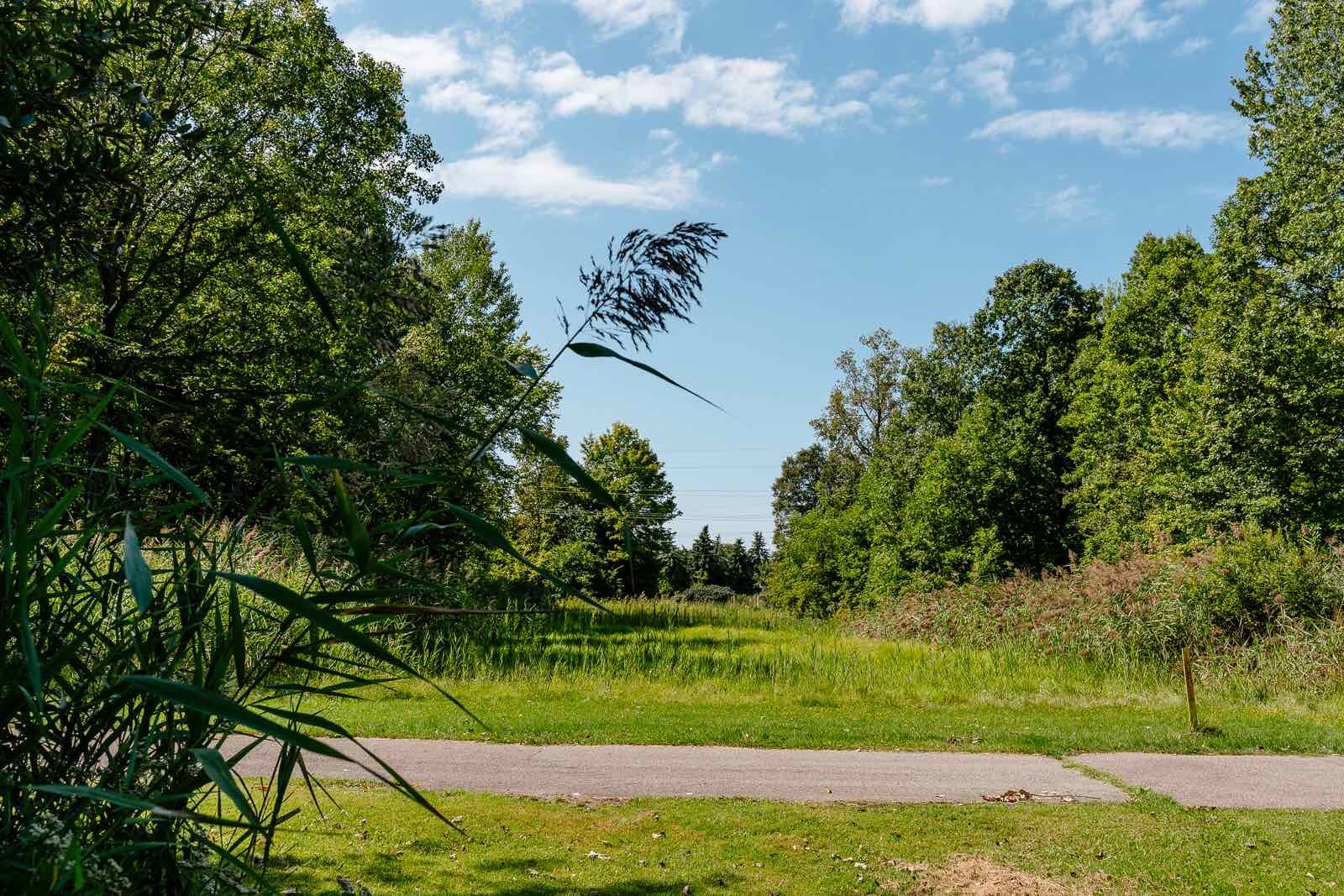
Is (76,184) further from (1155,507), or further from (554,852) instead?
(1155,507)

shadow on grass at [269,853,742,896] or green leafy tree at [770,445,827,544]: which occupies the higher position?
green leafy tree at [770,445,827,544]

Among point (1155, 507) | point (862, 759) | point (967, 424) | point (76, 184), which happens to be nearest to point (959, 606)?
point (1155, 507)

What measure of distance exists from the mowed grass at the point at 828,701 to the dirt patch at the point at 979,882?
3316mm

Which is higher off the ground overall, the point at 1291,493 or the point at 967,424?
the point at 967,424

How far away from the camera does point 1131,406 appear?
24891 mm

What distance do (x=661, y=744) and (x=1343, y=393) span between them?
16.5 m

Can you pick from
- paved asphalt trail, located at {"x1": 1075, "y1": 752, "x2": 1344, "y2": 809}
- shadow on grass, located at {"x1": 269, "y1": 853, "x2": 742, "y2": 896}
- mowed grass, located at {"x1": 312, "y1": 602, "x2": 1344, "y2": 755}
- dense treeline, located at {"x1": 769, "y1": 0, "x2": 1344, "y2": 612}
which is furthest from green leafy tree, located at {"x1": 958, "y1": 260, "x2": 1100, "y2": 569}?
shadow on grass, located at {"x1": 269, "y1": 853, "x2": 742, "y2": 896}

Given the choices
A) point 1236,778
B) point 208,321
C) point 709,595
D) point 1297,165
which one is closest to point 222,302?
point 208,321

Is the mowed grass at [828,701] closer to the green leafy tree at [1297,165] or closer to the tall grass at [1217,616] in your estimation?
the tall grass at [1217,616]

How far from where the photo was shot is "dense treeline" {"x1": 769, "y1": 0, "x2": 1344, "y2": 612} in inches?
691

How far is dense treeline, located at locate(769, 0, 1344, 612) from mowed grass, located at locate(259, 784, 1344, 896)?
12.4 m

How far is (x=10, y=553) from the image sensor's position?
5.10ft

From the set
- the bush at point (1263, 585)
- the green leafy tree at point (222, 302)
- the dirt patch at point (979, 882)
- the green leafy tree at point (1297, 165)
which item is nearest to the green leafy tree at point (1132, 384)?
the green leafy tree at point (1297, 165)

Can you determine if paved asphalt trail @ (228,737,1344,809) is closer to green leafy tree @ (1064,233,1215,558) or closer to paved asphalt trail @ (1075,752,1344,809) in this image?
paved asphalt trail @ (1075,752,1344,809)
